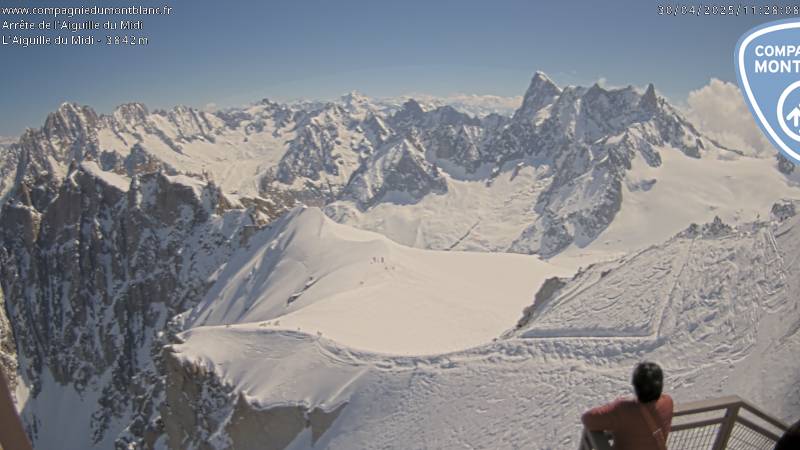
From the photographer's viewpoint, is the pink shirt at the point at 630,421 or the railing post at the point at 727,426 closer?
the pink shirt at the point at 630,421

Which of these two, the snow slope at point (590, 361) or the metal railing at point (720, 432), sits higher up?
the metal railing at point (720, 432)

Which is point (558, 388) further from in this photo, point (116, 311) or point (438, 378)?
point (116, 311)

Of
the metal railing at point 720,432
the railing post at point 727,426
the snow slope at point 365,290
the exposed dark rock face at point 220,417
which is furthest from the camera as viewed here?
the snow slope at point 365,290

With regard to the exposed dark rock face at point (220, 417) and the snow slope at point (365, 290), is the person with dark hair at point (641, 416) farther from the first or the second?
the snow slope at point (365, 290)

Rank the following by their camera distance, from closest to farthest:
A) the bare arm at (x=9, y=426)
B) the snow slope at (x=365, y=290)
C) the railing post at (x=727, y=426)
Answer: the bare arm at (x=9, y=426)
the railing post at (x=727, y=426)
the snow slope at (x=365, y=290)

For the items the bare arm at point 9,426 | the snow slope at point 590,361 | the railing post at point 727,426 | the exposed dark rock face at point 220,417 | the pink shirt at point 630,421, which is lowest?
the exposed dark rock face at point 220,417

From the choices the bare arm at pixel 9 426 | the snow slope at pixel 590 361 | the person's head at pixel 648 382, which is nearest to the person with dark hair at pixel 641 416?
the person's head at pixel 648 382
